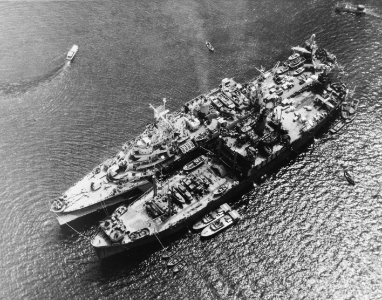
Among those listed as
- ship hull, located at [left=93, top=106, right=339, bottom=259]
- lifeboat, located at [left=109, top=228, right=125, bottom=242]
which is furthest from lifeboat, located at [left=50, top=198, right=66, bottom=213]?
lifeboat, located at [left=109, top=228, right=125, bottom=242]

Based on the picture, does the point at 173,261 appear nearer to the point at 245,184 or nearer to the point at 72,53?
the point at 245,184

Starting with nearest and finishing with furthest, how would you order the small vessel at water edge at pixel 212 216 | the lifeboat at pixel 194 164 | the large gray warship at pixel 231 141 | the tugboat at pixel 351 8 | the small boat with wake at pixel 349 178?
the large gray warship at pixel 231 141 → the small vessel at water edge at pixel 212 216 → the small boat with wake at pixel 349 178 → the lifeboat at pixel 194 164 → the tugboat at pixel 351 8

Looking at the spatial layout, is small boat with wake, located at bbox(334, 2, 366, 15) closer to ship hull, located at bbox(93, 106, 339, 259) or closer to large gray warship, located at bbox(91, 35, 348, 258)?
large gray warship, located at bbox(91, 35, 348, 258)

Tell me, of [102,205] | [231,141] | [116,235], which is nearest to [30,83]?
[102,205]

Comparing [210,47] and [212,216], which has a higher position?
[210,47]

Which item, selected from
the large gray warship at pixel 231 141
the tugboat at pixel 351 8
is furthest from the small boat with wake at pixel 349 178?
the tugboat at pixel 351 8

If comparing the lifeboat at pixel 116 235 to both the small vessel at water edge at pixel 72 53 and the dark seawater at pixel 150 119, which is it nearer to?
the dark seawater at pixel 150 119

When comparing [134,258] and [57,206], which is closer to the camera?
[134,258]
